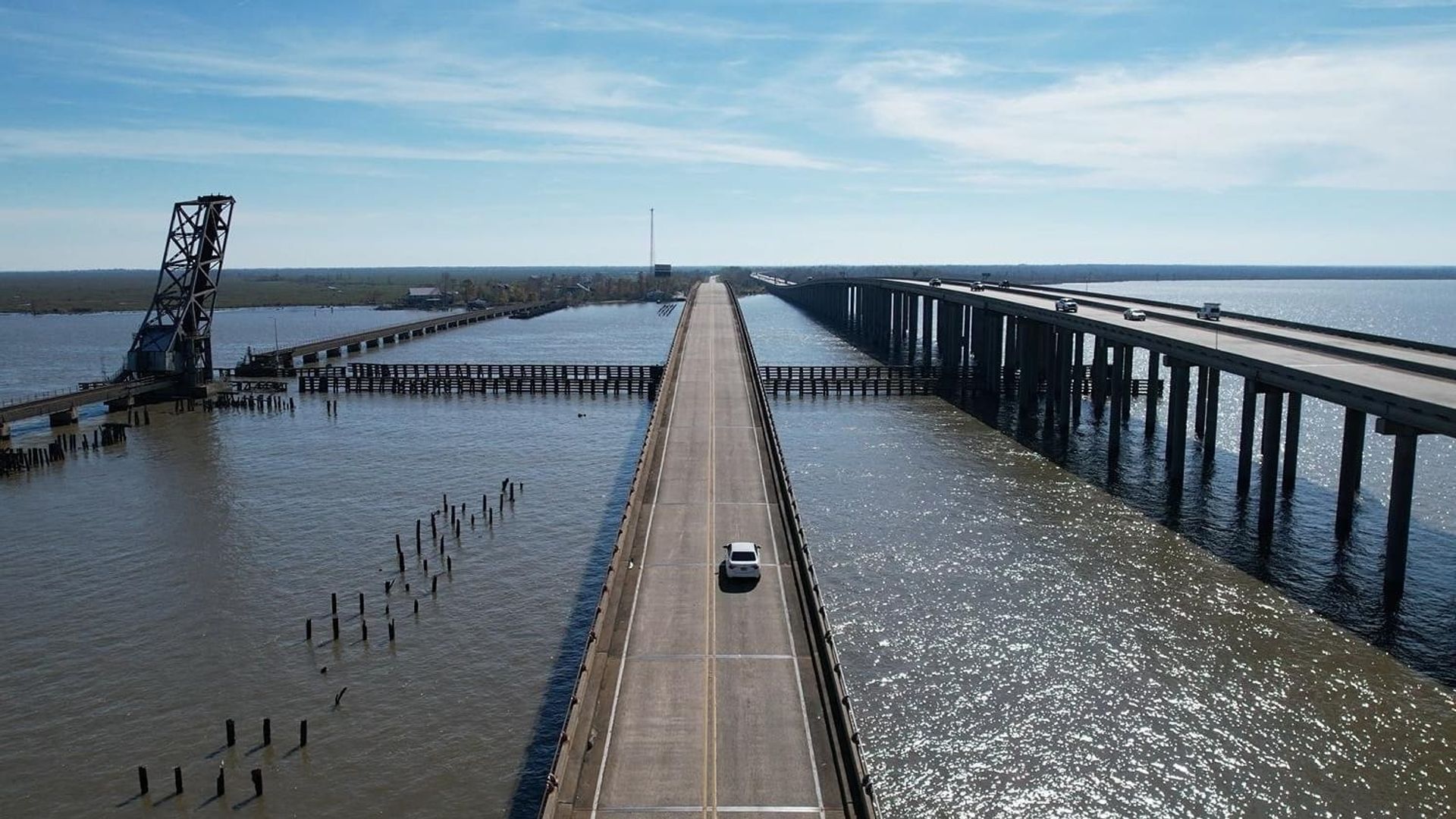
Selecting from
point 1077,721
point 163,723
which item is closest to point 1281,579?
point 1077,721

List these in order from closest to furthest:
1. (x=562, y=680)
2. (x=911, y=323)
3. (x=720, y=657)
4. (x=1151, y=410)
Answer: (x=720, y=657) → (x=562, y=680) → (x=1151, y=410) → (x=911, y=323)

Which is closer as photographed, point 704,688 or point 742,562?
point 704,688

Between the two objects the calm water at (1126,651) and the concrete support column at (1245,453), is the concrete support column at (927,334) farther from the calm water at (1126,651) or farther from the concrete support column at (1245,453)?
the calm water at (1126,651)

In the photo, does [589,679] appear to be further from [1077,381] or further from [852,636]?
[1077,381]

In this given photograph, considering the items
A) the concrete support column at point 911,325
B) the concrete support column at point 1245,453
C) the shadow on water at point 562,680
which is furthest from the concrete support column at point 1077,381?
the concrete support column at point 911,325

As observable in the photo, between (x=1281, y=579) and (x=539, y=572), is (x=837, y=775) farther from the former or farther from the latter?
(x=1281, y=579)

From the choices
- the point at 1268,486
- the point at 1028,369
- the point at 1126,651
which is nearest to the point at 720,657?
the point at 1126,651
